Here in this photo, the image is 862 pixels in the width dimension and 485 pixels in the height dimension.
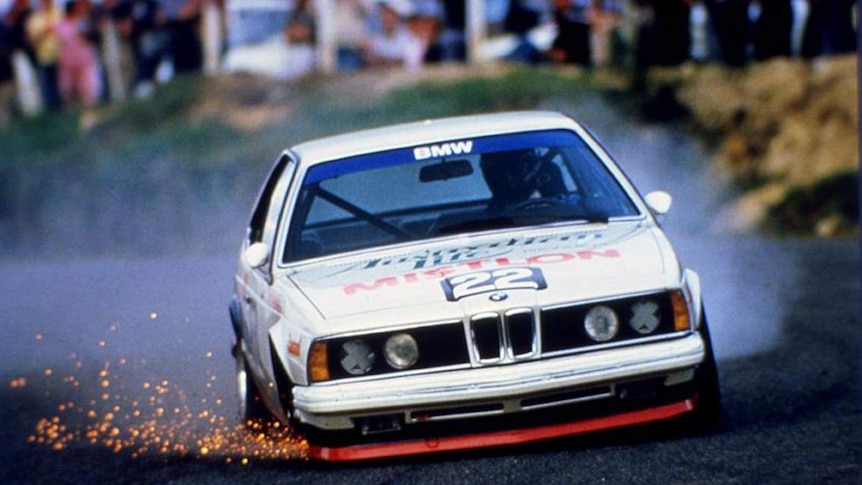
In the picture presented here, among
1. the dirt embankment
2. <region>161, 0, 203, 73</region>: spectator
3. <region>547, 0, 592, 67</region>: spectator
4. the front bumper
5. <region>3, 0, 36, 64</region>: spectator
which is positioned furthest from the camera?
<region>3, 0, 36, 64</region>: spectator

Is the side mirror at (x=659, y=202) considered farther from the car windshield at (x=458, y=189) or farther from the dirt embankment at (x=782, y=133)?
the dirt embankment at (x=782, y=133)

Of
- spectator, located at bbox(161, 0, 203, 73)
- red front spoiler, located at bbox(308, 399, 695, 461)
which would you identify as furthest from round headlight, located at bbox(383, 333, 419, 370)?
spectator, located at bbox(161, 0, 203, 73)

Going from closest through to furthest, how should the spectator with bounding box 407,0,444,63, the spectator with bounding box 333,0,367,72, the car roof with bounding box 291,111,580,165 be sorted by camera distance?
the car roof with bounding box 291,111,580,165 → the spectator with bounding box 407,0,444,63 → the spectator with bounding box 333,0,367,72

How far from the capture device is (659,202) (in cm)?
742

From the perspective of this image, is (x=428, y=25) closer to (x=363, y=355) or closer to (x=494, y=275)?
(x=494, y=275)

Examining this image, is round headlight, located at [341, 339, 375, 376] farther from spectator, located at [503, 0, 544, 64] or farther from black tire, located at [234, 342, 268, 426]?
spectator, located at [503, 0, 544, 64]

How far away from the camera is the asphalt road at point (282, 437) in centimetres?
634

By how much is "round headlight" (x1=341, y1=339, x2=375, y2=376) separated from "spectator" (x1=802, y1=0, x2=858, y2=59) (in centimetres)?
1307

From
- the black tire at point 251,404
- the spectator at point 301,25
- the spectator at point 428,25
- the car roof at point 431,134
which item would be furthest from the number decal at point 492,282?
the spectator at point 301,25

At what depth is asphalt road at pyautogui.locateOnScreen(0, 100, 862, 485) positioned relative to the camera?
20.8ft

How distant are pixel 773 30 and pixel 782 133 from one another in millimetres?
1147

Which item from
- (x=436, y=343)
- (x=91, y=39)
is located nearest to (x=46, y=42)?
(x=91, y=39)

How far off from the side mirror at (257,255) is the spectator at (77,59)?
53.7ft

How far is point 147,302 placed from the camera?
11.9 m
